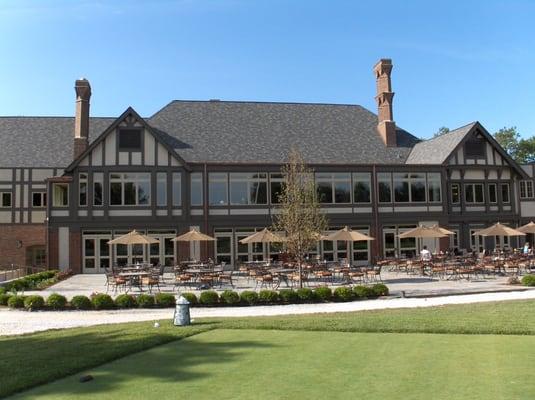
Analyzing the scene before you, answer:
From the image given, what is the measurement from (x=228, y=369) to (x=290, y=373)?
94 centimetres

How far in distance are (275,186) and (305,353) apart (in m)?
25.0

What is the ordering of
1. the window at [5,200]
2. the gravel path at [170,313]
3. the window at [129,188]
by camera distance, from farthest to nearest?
the window at [5,200] < the window at [129,188] < the gravel path at [170,313]

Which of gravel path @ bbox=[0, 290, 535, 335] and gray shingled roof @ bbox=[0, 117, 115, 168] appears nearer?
gravel path @ bbox=[0, 290, 535, 335]

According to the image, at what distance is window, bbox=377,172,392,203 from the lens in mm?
35219

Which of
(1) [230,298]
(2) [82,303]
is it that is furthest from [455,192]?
(2) [82,303]

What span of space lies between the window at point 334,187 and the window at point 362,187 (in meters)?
0.40

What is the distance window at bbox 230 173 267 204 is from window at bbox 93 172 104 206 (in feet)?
24.9

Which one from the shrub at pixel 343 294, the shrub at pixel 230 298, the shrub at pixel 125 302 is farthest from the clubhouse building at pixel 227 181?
the shrub at pixel 230 298

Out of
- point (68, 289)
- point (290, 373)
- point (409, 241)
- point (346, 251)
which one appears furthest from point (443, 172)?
point (290, 373)

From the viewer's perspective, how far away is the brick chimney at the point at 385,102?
37.8m

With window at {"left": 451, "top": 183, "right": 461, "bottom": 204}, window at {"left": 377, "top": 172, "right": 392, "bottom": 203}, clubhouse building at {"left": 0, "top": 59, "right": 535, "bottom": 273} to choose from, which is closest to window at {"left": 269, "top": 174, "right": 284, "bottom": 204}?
clubhouse building at {"left": 0, "top": 59, "right": 535, "bottom": 273}

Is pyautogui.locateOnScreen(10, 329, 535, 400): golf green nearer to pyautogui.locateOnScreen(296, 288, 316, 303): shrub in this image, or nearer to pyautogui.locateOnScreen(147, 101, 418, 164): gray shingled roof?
pyautogui.locateOnScreen(296, 288, 316, 303): shrub

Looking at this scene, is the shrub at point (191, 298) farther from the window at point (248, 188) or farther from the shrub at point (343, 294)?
the window at point (248, 188)

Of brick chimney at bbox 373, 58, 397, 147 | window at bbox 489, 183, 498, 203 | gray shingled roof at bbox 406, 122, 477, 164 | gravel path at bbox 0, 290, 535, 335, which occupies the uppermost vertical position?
brick chimney at bbox 373, 58, 397, 147
